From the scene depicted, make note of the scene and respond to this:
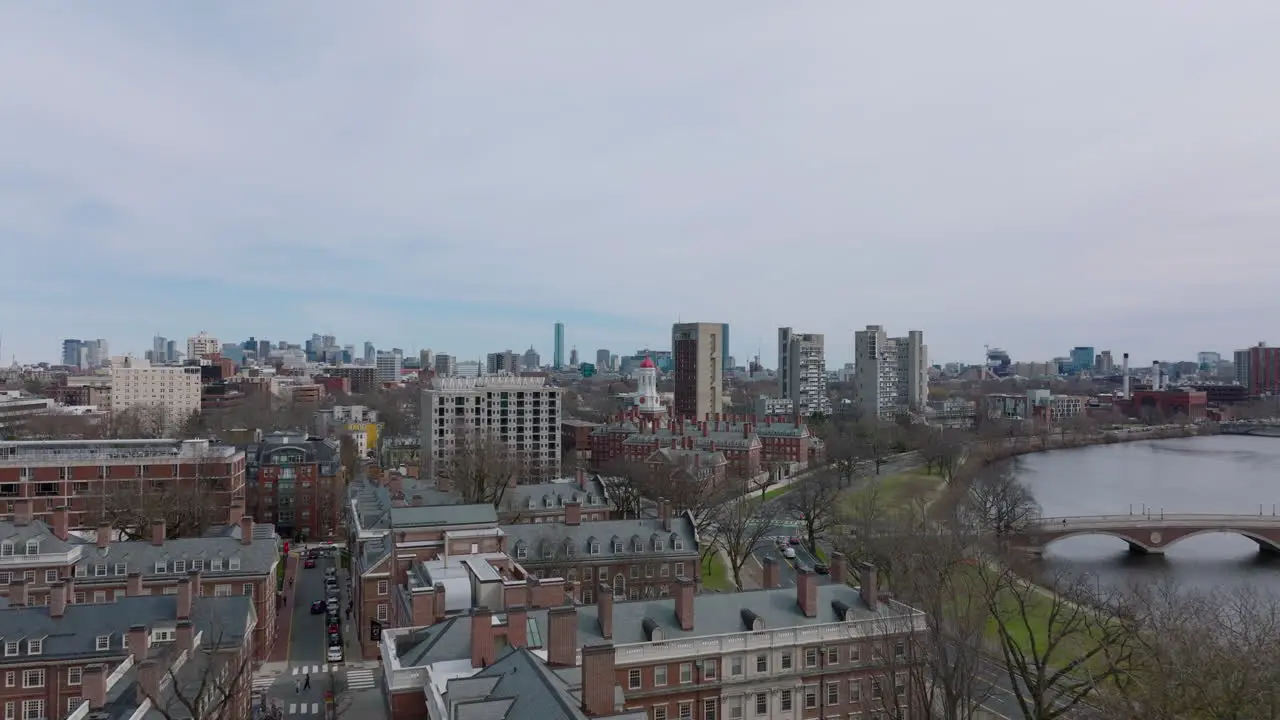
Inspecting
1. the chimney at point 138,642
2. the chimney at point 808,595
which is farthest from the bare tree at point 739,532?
the chimney at point 138,642

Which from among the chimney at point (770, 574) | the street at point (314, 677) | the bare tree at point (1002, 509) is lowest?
the street at point (314, 677)

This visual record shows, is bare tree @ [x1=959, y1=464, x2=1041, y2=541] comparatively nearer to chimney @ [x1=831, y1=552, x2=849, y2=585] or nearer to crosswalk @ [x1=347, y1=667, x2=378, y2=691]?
chimney @ [x1=831, y1=552, x2=849, y2=585]

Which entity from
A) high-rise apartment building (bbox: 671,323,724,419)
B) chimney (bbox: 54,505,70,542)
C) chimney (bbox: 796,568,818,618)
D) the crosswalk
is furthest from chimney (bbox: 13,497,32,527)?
high-rise apartment building (bbox: 671,323,724,419)

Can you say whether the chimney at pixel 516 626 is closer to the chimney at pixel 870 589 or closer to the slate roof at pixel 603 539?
the chimney at pixel 870 589

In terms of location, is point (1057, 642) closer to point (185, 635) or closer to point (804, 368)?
point (185, 635)

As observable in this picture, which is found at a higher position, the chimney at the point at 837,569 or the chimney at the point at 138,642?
the chimney at the point at 837,569

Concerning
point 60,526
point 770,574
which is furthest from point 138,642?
point 770,574
